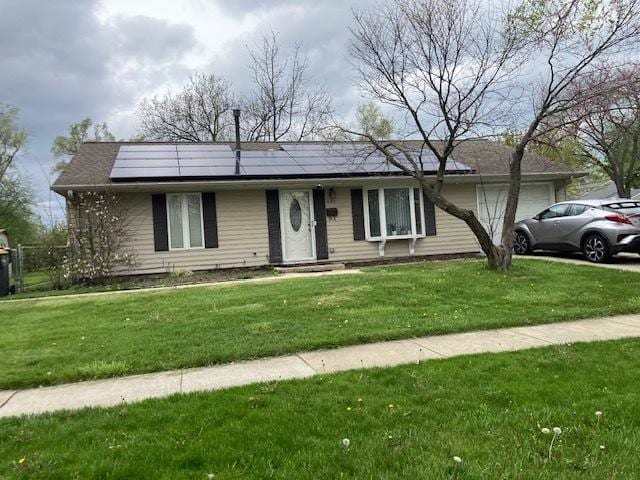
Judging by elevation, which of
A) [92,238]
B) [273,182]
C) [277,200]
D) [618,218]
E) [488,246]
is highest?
[273,182]

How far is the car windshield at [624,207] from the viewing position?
41.1 feet

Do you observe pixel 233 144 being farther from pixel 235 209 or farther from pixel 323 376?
pixel 323 376

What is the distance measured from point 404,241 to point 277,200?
407cm

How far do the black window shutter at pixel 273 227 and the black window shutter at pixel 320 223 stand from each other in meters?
1.11

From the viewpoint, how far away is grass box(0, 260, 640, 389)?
19.1 feet

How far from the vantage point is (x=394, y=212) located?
15.7 meters

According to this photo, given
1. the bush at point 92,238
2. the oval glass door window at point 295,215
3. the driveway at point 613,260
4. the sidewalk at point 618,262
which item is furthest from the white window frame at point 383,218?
the bush at point 92,238

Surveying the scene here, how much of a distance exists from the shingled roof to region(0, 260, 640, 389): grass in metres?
4.13

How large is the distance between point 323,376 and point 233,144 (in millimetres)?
14196

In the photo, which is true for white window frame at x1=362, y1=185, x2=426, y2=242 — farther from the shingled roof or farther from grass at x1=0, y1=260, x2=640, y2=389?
grass at x1=0, y1=260, x2=640, y2=389

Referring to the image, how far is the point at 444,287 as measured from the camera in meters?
9.48

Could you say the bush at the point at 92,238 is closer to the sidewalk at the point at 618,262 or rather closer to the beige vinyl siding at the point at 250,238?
the beige vinyl siding at the point at 250,238

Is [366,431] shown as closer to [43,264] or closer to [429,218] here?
[43,264]

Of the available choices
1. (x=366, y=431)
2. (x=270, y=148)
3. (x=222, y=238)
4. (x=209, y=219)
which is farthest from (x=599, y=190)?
(x=366, y=431)
